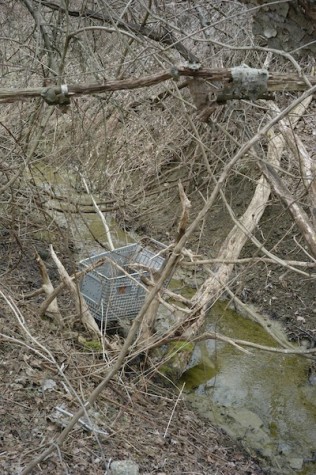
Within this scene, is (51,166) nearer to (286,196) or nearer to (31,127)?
(31,127)

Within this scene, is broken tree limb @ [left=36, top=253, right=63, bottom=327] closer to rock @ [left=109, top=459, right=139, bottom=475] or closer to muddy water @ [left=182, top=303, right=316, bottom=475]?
muddy water @ [left=182, top=303, right=316, bottom=475]

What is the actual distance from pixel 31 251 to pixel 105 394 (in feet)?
9.81

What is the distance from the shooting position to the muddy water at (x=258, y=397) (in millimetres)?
5918

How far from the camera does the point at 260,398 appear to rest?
21.8 ft

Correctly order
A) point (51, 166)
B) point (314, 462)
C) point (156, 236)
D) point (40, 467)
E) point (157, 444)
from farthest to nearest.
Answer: point (156, 236)
point (51, 166)
point (314, 462)
point (157, 444)
point (40, 467)

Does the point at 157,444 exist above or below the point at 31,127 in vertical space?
below

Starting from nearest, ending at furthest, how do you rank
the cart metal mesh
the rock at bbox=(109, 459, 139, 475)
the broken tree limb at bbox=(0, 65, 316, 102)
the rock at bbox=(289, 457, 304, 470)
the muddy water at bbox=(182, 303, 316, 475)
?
the broken tree limb at bbox=(0, 65, 316, 102), the rock at bbox=(109, 459, 139, 475), the rock at bbox=(289, 457, 304, 470), the muddy water at bbox=(182, 303, 316, 475), the cart metal mesh

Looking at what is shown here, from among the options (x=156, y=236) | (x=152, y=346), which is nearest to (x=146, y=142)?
(x=156, y=236)

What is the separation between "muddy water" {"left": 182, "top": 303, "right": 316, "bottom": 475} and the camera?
19.4ft

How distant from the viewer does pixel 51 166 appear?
7.50 m

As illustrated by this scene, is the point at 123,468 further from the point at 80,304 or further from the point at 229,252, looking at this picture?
the point at 229,252

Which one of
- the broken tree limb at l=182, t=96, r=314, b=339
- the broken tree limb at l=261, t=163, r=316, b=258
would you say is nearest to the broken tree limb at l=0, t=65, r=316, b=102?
the broken tree limb at l=182, t=96, r=314, b=339

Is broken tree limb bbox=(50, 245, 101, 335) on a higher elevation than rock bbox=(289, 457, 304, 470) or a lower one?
higher

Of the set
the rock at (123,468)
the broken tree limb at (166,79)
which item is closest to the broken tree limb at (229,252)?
the rock at (123,468)
